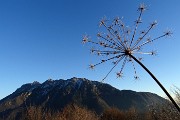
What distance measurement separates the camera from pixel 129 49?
7.14 m

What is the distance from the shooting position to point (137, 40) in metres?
8.03

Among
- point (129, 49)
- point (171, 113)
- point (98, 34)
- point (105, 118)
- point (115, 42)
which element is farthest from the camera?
point (105, 118)

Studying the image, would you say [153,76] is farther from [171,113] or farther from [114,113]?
[114,113]

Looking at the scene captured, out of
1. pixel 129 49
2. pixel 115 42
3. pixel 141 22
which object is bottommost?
pixel 129 49

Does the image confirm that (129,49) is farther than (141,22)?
No

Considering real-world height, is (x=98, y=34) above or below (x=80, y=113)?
below

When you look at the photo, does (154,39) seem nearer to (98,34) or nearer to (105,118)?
(98,34)

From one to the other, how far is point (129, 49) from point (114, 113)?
6731 centimetres

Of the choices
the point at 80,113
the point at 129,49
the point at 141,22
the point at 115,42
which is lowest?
the point at 129,49

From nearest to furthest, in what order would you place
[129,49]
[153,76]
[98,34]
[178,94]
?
[153,76] → [129,49] → [98,34] → [178,94]

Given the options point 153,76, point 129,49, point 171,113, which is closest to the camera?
point 153,76

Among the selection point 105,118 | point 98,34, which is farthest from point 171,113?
point 105,118

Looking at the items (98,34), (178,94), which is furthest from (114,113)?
(98,34)

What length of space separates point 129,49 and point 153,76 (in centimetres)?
153
